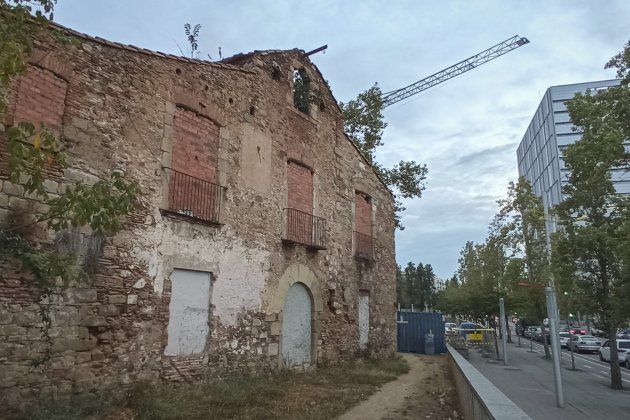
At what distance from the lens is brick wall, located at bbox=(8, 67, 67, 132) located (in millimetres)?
7336

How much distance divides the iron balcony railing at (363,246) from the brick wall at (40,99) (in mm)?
10314

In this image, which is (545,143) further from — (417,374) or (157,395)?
(157,395)

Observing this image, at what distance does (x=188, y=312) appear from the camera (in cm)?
961

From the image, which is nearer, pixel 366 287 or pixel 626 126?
pixel 626 126

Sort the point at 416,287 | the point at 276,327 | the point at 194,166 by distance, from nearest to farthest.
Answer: the point at 194,166
the point at 276,327
the point at 416,287

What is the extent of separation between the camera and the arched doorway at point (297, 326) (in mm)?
12367

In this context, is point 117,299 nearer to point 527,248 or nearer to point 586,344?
point 527,248

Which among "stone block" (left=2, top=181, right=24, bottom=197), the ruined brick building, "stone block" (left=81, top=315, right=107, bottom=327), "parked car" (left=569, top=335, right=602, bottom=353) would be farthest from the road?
"stone block" (left=2, top=181, right=24, bottom=197)

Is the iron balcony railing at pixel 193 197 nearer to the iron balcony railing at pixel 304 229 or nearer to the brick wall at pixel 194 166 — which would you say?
the brick wall at pixel 194 166

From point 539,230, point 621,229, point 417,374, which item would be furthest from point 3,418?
point 539,230

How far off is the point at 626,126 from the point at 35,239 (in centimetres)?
1251

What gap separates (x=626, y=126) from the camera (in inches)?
448

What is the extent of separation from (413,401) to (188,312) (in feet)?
16.1

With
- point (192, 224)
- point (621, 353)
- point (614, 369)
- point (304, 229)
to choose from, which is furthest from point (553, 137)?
point (192, 224)
